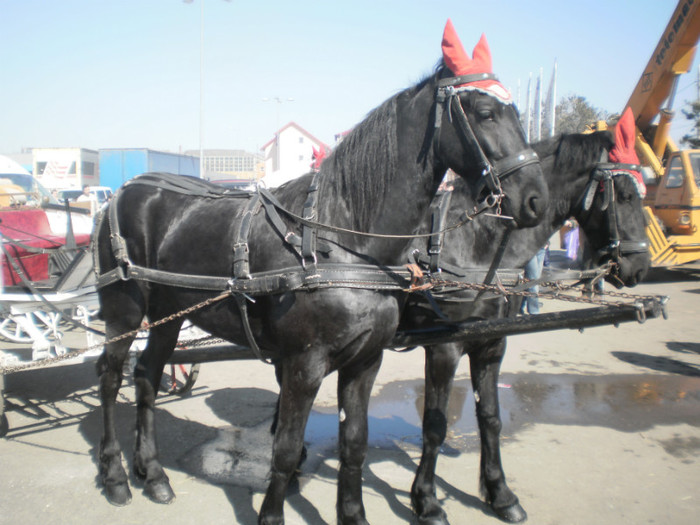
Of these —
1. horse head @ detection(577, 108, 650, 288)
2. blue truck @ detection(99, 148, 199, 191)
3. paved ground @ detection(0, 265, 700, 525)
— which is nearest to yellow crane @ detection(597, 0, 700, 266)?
paved ground @ detection(0, 265, 700, 525)

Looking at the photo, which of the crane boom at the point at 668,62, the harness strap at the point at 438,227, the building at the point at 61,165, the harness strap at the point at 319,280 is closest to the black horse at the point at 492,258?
the harness strap at the point at 438,227

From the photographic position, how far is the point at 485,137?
2320mm

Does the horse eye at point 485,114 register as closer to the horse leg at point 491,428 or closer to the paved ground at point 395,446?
the horse leg at point 491,428

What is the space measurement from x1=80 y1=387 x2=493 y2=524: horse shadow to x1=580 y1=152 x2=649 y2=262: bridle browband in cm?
179

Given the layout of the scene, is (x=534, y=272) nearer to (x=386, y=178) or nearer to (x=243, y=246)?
(x=386, y=178)

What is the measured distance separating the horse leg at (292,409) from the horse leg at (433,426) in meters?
0.93

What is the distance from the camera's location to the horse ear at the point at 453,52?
7.72 feet

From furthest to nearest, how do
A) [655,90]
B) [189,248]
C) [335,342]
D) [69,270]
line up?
[655,90] < [69,270] < [189,248] < [335,342]

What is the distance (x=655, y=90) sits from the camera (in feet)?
33.5

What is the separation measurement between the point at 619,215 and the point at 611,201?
0.10 meters

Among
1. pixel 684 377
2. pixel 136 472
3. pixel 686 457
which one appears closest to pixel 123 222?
pixel 136 472

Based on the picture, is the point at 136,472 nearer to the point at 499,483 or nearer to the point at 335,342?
the point at 335,342

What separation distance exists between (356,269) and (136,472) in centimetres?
235

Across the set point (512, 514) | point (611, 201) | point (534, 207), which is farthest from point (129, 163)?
point (534, 207)
